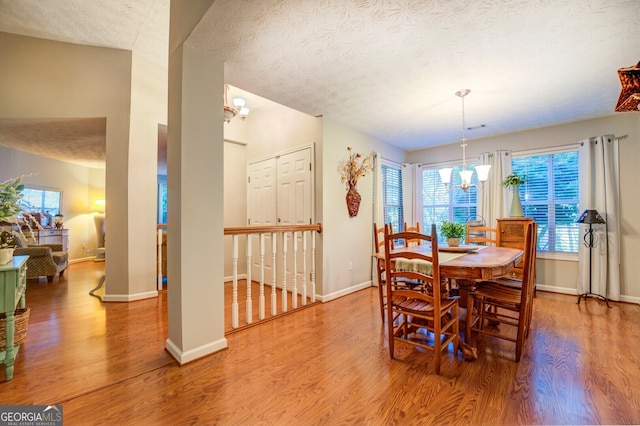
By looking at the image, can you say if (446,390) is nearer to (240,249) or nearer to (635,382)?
(635,382)

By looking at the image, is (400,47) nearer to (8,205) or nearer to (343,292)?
(343,292)

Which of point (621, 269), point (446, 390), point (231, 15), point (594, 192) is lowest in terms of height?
point (446, 390)

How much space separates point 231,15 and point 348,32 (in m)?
0.81

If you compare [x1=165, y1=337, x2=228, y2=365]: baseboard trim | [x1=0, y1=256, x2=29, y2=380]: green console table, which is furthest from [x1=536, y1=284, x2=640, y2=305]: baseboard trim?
[x1=0, y1=256, x2=29, y2=380]: green console table

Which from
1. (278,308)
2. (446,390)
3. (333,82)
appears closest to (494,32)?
(333,82)

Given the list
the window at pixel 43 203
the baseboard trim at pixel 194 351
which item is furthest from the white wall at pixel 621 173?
the window at pixel 43 203

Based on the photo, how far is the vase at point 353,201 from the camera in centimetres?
387

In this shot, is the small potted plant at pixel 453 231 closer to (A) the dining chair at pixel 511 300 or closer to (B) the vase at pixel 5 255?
(A) the dining chair at pixel 511 300

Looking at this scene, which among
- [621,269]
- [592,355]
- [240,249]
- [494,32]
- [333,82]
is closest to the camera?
[494,32]

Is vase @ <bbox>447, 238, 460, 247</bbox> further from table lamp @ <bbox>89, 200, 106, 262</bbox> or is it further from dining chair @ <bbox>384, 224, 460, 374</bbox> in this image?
table lamp @ <bbox>89, 200, 106, 262</bbox>

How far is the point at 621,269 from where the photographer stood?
11.4ft

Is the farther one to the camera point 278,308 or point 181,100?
point 278,308

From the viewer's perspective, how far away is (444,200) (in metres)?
5.01

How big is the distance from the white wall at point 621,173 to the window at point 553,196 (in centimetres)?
20
